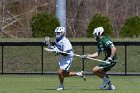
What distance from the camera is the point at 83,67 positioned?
33.6 metres

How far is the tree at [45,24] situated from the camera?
1583 inches

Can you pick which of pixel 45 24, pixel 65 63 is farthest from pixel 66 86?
pixel 45 24

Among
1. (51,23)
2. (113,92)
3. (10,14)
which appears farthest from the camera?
(10,14)

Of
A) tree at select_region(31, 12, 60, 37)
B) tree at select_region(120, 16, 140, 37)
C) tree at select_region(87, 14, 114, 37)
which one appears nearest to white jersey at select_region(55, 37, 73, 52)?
tree at select_region(31, 12, 60, 37)

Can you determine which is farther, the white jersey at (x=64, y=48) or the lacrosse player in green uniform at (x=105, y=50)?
the white jersey at (x=64, y=48)

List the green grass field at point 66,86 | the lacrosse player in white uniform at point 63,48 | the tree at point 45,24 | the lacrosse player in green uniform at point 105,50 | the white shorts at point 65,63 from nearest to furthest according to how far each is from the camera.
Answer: the green grass field at point 66,86 → the lacrosse player in green uniform at point 105,50 → the lacrosse player in white uniform at point 63,48 → the white shorts at point 65,63 → the tree at point 45,24

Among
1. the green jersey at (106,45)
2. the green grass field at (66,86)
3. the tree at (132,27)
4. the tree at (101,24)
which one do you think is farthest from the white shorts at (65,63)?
the tree at (132,27)

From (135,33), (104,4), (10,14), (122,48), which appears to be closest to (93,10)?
(104,4)

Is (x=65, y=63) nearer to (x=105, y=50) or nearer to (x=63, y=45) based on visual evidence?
(x=63, y=45)

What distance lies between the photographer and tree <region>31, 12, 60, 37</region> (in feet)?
132

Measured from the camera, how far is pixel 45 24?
40.4 m

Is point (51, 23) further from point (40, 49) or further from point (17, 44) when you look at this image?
point (17, 44)

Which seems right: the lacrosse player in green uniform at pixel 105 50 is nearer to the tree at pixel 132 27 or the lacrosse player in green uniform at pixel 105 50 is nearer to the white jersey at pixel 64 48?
the white jersey at pixel 64 48

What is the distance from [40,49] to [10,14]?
18895mm
